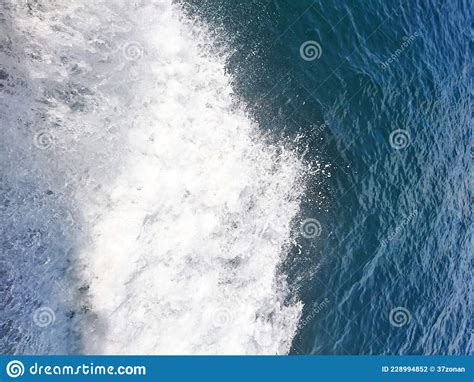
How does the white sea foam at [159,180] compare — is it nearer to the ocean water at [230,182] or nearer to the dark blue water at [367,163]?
the ocean water at [230,182]

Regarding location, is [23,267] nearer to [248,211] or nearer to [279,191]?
[248,211]

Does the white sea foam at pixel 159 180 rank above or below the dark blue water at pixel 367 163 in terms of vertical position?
below

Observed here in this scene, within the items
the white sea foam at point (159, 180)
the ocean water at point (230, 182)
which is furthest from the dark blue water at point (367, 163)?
the white sea foam at point (159, 180)

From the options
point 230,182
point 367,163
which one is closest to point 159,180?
point 230,182

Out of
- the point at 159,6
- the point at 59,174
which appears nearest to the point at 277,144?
the point at 159,6

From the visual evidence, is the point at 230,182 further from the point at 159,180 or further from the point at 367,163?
the point at 367,163
